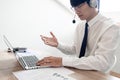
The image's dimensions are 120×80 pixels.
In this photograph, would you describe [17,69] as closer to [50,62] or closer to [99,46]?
[50,62]

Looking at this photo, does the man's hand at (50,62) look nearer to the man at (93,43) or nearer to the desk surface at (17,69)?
the man at (93,43)

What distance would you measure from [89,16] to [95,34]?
0.50 feet

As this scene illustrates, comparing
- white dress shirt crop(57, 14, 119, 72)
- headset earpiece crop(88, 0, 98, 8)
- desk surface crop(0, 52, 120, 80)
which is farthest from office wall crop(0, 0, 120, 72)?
headset earpiece crop(88, 0, 98, 8)

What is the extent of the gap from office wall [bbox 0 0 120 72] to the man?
0.80 metres

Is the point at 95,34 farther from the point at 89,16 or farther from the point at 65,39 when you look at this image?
the point at 65,39

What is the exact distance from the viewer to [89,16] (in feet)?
5.01

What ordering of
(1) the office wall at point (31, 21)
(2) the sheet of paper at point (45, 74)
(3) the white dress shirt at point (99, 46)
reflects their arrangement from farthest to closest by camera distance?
(1) the office wall at point (31, 21), (3) the white dress shirt at point (99, 46), (2) the sheet of paper at point (45, 74)

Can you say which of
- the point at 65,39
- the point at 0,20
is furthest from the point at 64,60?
the point at 65,39

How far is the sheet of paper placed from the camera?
1.11 m

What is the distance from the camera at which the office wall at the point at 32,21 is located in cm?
228

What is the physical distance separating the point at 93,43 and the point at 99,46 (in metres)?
0.16

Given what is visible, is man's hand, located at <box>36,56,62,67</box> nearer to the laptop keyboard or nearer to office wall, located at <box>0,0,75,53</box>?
the laptop keyboard

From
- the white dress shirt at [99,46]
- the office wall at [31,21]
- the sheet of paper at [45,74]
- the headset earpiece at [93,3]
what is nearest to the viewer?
the sheet of paper at [45,74]

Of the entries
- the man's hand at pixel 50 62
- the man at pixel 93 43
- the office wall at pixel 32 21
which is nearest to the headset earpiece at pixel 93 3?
the man at pixel 93 43
